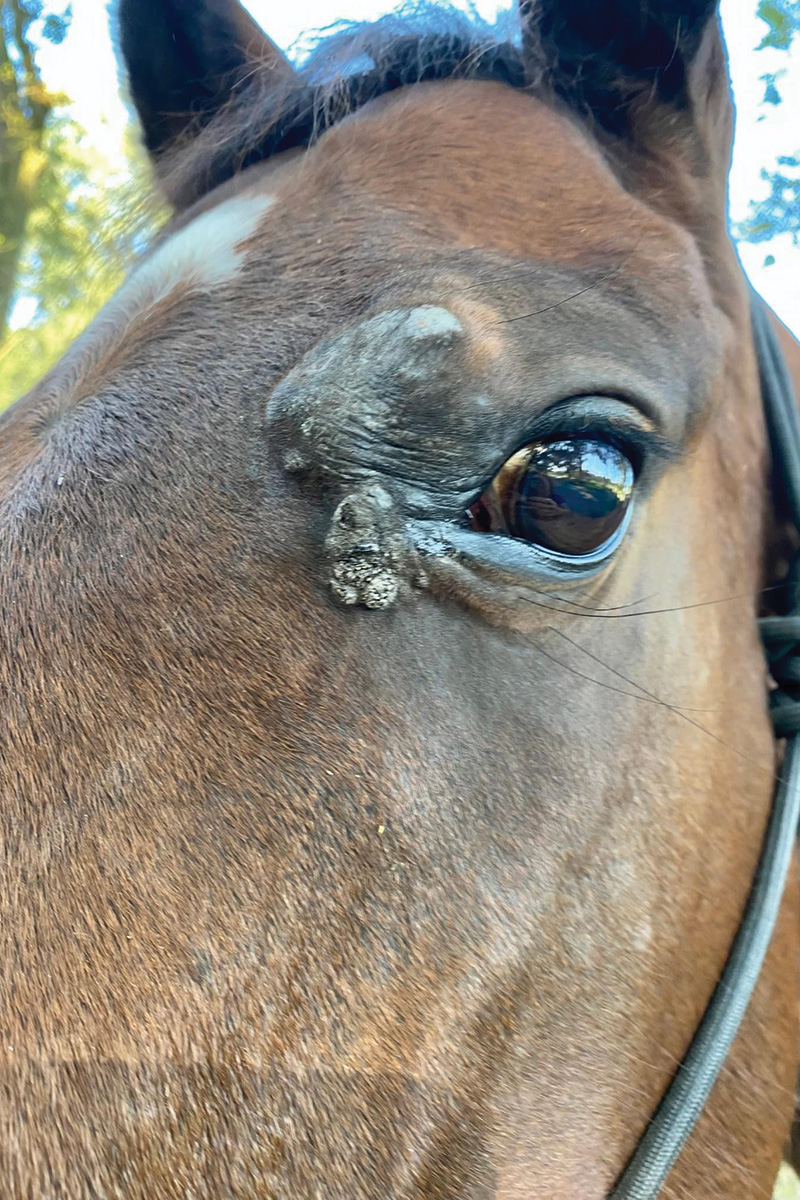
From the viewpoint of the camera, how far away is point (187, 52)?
159 centimetres

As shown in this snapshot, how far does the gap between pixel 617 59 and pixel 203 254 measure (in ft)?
2.17

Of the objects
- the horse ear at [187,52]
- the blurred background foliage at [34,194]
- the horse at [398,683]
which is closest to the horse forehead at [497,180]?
the horse at [398,683]

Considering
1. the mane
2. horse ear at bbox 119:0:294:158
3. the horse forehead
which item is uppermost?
horse ear at bbox 119:0:294:158

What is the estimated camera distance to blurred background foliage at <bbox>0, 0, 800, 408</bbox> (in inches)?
64.7

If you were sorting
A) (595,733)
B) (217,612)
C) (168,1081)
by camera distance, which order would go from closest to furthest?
(168,1081) < (217,612) < (595,733)

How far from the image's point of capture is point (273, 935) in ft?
2.63

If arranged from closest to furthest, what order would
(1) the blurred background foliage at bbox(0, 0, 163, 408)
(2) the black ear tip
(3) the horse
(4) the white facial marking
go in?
(3) the horse < (4) the white facial marking < (2) the black ear tip < (1) the blurred background foliage at bbox(0, 0, 163, 408)

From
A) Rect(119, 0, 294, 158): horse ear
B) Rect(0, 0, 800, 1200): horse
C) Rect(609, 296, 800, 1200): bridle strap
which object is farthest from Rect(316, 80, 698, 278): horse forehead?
Rect(119, 0, 294, 158): horse ear

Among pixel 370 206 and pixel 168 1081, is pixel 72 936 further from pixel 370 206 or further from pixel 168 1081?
pixel 370 206

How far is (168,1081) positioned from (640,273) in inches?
39.9

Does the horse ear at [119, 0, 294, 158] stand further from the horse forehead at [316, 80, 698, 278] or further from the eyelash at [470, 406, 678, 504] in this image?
the eyelash at [470, 406, 678, 504]

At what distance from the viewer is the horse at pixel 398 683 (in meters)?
0.77

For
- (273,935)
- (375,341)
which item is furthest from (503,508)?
(273,935)

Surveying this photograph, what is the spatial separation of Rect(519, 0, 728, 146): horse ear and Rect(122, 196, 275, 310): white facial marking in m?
0.47
